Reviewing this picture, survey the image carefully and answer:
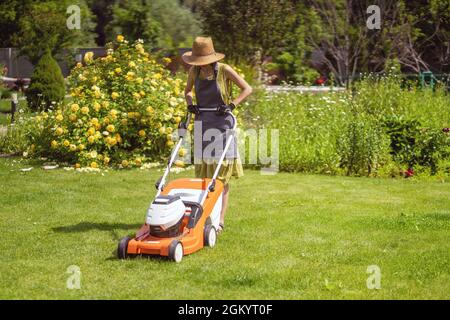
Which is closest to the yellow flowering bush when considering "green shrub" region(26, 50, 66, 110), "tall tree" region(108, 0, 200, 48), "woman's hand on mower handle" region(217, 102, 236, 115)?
"woman's hand on mower handle" region(217, 102, 236, 115)

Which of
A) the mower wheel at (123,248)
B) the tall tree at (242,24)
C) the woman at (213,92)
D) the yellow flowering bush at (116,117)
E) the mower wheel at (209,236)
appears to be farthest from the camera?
the tall tree at (242,24)

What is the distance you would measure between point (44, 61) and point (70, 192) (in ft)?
38.0

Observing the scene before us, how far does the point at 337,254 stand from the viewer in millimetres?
6148

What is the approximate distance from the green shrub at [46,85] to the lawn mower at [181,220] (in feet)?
41.7

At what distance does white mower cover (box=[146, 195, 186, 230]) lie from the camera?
582 centimetres

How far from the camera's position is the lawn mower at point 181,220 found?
5852mm

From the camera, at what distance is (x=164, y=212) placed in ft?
19.1

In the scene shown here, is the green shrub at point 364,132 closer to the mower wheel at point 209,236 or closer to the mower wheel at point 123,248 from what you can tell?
the mower wheel at point 209,236

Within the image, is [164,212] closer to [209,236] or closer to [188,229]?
[188,229]

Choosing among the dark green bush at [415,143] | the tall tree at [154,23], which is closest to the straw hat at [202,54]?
the dark green bush at [415,143]

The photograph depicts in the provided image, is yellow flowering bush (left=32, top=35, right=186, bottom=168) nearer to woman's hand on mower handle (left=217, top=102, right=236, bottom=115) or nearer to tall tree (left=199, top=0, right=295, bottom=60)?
woman's hand on mower handle (left=217, top=102, right=236, bottom=115)

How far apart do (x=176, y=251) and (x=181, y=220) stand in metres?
0.34

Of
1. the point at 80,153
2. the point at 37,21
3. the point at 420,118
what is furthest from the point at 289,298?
the point at 37,21

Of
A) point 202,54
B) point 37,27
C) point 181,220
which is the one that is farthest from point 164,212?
point 37,27
